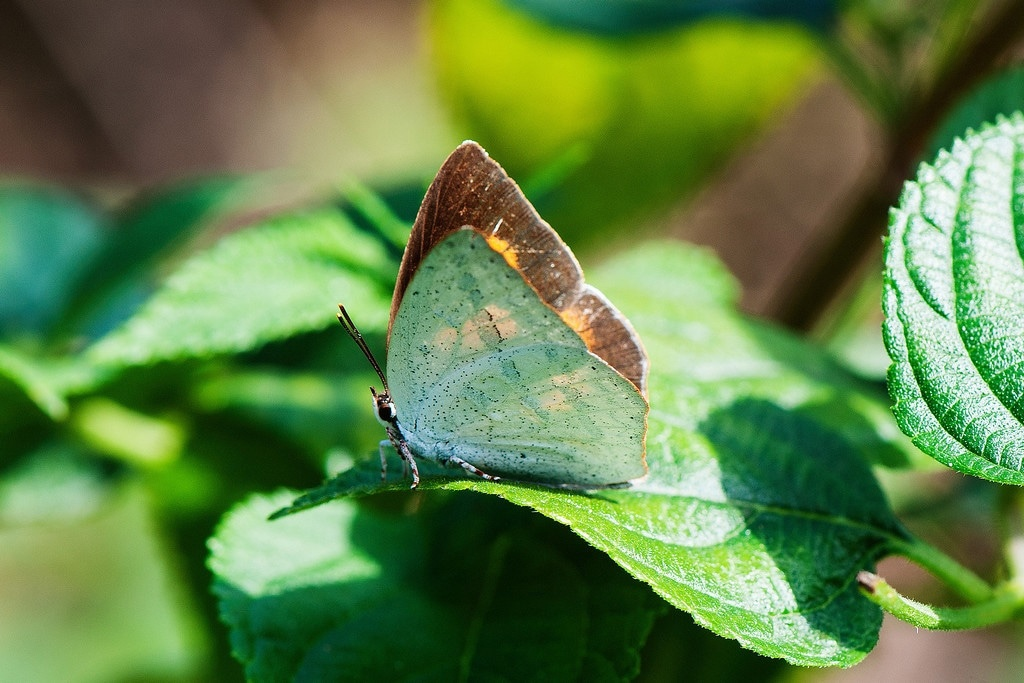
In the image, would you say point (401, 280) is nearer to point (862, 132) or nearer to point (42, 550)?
point (42, 550)

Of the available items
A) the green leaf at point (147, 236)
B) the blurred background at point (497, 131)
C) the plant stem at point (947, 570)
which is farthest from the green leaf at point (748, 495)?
the green leaf at point (147, 236)

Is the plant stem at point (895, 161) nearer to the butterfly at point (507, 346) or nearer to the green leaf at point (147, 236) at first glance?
the butterfly at point (507, 346)

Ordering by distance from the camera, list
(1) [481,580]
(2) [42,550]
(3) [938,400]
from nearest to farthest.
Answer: (3) [938,400]
(1) [481,580]
(2) [42,550]

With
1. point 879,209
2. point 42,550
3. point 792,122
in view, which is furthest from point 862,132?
point 42,550

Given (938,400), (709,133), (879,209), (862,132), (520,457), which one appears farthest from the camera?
(862,132)

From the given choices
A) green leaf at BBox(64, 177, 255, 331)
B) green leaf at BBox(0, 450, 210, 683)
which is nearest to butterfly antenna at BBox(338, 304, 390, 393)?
green leaf at BBox(64, 177, 255, 331)

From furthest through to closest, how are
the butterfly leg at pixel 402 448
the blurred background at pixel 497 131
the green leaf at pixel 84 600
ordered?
the green leaf at pixel 84 600, the blurred background at pixel 497 131, the butterfly leg at pixel 402 448

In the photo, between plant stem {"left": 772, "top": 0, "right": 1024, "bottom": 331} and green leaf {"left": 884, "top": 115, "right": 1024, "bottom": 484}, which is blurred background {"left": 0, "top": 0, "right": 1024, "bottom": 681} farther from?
green leaf {"left": 884, "top": 115, "right": 1024, "bottom": 484}

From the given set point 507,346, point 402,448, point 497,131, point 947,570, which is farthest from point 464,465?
point 497,131
